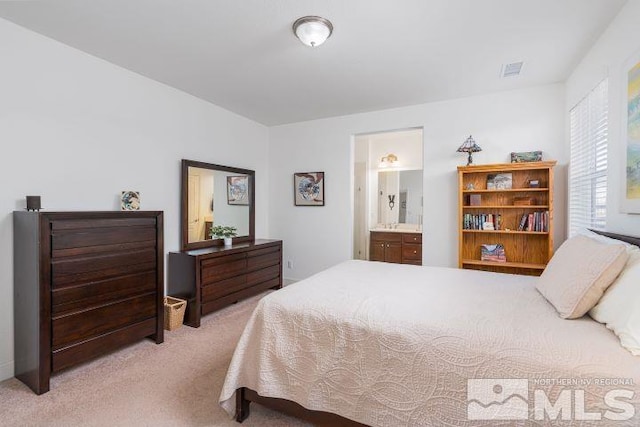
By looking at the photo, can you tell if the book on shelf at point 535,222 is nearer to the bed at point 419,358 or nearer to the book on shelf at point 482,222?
the book on shelf at point 482,222

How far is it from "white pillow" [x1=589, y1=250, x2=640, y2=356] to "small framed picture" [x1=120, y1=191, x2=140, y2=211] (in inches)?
131

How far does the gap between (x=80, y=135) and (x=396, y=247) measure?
4.38m

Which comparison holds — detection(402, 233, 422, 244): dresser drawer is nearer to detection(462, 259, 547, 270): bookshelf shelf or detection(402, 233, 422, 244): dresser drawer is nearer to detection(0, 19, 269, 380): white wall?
detection(462, 259, 547, 270): bookshelf shelf

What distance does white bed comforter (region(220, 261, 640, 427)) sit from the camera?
3.56 ft

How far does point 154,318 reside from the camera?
2650mm

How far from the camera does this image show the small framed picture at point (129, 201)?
272 centimetres

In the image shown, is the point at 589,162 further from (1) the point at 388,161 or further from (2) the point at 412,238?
(1) the point at 388,161

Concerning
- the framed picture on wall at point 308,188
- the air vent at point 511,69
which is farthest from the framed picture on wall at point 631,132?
the framed picture on wall at point 308,188

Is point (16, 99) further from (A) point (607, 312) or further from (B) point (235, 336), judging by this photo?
(A) point (607, 312)

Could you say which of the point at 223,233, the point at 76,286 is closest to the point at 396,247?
the point at 223,233

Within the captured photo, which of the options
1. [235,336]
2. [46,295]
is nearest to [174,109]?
[46,295]

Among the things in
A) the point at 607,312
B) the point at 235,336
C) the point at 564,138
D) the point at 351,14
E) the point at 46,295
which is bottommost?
the point at 235,336

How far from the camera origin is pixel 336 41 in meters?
2.33

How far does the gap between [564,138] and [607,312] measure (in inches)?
102
